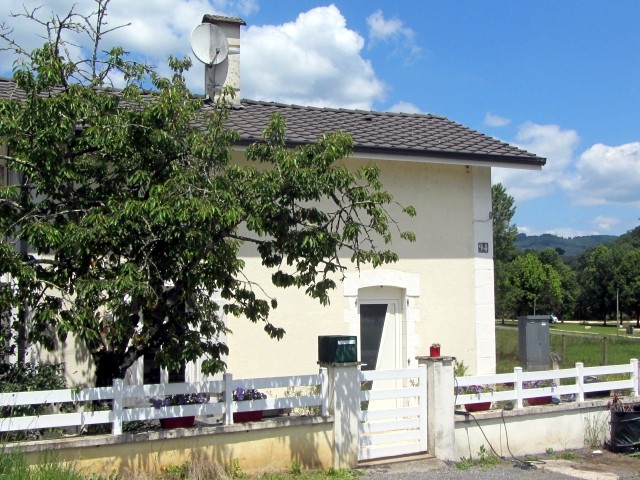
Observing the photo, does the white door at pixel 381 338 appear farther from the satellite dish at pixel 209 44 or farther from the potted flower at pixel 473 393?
the satellite dish at pixel 209 44

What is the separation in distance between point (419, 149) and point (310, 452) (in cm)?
465

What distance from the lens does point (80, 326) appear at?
5875 mm

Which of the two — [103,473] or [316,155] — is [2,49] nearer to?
[316,155]

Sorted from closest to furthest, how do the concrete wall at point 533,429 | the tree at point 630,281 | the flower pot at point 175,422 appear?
the flower pot at point 175,422 → the concrete wall at point 533,429 → the tree at point 630,281

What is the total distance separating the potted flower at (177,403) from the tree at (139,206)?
2.12 ft

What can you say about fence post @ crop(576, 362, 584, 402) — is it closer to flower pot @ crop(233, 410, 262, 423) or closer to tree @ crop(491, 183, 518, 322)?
flower pot @ crop(233, 410, 262, 423)

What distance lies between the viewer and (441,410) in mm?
8781

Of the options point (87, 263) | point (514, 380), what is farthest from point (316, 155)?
point (514, 380)

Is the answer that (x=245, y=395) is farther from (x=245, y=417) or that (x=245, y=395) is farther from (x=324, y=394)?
Answer: (x=324, y=394)

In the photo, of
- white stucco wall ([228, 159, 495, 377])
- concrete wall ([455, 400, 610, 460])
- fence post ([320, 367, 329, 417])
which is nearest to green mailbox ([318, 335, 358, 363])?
fence post ([320, 367, 329, 417])

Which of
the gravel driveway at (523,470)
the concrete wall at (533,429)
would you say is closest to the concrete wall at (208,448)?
the gravel driveway at (523,470)

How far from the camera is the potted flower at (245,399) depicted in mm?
7867

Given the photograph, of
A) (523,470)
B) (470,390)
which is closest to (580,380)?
(470,390)

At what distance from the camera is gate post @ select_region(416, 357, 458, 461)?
346 inches
